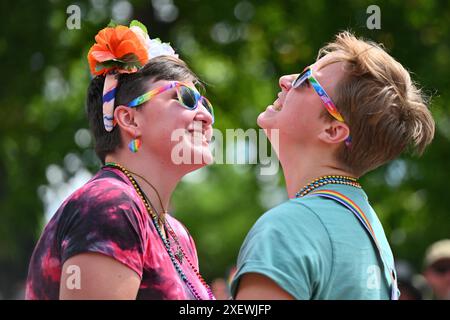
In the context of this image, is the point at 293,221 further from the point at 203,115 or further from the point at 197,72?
the point at 197,72

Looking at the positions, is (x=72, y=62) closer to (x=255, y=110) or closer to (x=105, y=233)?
(x=255, y=110)

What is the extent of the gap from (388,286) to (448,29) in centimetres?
839

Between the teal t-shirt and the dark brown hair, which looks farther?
the dark brown hair

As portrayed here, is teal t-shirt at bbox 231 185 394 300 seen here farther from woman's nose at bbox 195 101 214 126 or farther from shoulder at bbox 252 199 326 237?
woman's nose at bbox 195 101 214 126

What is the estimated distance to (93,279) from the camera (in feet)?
8.75

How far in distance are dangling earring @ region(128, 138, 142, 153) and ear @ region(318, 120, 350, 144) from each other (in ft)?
2.72

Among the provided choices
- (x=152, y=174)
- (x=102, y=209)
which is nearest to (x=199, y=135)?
(x=152, y=174)

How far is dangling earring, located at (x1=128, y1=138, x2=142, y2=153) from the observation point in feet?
10.9

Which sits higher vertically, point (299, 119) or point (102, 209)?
point (299, 119)

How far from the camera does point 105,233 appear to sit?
2.72 meters

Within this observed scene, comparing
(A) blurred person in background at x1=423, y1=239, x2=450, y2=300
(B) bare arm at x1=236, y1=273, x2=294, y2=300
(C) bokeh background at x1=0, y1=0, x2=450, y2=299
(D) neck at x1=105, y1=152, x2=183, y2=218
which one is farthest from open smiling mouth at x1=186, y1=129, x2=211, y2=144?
(C) bokeh background at x1=0, y1=0, x2=450, y2=299

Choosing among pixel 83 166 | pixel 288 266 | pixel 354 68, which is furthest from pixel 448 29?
pixel 288 266

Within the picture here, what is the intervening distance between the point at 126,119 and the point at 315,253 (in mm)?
1227

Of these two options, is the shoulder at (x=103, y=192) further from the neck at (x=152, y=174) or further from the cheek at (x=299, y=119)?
the cheek at (x=299, y=119)
